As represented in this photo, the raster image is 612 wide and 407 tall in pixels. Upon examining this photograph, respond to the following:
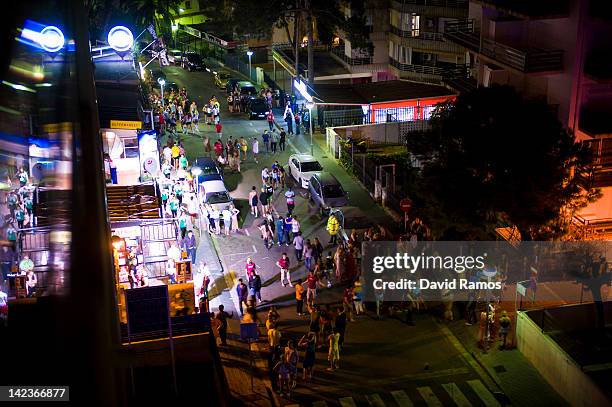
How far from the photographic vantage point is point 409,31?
55375mm

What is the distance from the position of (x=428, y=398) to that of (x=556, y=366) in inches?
138

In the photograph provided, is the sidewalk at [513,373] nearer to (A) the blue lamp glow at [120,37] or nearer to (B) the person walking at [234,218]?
(B) the person walking at [234,218]

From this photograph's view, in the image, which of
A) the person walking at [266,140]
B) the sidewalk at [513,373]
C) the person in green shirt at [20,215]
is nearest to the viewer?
the sidewalk at [513,373]

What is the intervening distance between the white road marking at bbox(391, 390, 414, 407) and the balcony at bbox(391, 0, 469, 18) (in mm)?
35640

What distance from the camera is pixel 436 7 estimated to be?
174ft

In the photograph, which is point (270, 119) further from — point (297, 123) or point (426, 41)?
point (426, 41)

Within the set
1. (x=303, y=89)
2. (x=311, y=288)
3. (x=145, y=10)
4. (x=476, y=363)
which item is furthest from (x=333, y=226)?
(x=145, y=10)

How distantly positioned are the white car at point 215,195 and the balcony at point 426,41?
24.1 m

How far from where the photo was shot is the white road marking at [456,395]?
67.4 feet

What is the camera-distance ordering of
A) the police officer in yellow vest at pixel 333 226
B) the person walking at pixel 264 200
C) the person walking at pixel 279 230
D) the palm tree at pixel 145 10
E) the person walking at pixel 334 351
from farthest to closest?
the palm tree at pixel 145 10
the person walking at pixel 264 200
the person walking at pixel 279 230
the police officer in yellow vest at pixel 333 226
the person walking at pixel 334 351

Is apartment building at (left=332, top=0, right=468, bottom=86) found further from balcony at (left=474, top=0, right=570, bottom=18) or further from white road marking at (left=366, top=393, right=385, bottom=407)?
white road marking at (left=366, top=393, right=385, bottom=407)

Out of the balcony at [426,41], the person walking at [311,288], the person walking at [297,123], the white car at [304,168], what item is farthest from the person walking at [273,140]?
the person walking at [311,288]

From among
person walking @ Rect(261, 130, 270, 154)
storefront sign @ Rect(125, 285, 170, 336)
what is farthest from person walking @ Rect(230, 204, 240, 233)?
storefront sign @ Rect(125, 285, 170, 336)

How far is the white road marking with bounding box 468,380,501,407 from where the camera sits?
67.3 ft
